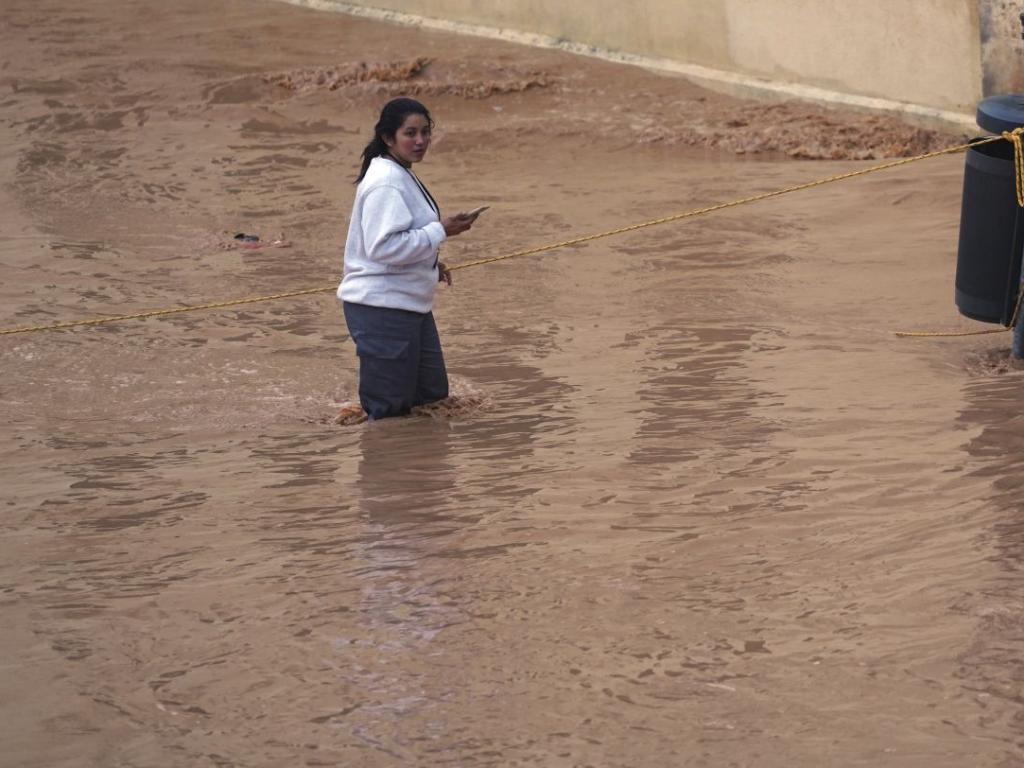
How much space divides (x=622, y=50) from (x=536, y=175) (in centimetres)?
233

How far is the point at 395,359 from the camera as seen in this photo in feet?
18.8

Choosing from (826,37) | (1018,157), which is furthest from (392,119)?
(826,37)

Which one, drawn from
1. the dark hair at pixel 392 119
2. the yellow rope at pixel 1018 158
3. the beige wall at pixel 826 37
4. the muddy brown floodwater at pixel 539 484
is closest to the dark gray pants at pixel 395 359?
the muddy brown floodwater at pixel 539 484

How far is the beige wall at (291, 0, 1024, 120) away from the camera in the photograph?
32.9ft

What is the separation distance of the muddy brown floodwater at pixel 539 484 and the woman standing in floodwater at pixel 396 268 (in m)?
0.17

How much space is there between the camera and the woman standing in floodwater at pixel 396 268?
546 cm

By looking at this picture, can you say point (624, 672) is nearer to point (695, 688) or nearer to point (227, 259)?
point (695, 688)

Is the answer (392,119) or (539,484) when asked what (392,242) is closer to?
(392,119)

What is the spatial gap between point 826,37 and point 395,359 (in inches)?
248

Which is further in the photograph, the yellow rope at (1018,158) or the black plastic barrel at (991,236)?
the black plastic barrel at (991,236)

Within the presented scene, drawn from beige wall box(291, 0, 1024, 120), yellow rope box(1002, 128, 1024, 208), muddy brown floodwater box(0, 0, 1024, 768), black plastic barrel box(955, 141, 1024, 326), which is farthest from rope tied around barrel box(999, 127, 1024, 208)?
beige wall box(291, 0, 1024, 120)

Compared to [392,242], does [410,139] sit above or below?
above

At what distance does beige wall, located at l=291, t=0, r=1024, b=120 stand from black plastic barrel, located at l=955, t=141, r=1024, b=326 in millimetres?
3913

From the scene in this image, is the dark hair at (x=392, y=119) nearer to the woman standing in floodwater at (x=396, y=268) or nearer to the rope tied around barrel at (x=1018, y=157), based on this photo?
the woman standing in floodwater at (x=396, y=268)
